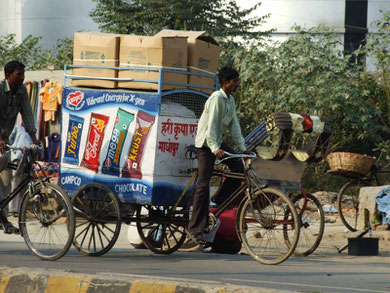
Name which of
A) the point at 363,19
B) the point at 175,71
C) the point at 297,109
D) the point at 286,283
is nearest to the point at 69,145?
the point at 175,71

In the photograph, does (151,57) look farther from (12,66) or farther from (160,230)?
(160,230)

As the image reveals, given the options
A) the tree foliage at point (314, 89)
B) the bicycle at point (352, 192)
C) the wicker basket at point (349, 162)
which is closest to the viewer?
the wicker basket at point (349, 162)

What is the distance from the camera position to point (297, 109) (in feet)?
60.7

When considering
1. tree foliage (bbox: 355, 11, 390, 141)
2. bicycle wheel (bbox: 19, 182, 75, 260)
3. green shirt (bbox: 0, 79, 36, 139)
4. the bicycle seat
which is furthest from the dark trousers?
tree foliage (bbox: 355, 11, 390, 141)

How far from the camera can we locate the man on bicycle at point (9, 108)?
8.27 metres

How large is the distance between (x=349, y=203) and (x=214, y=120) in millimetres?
6977

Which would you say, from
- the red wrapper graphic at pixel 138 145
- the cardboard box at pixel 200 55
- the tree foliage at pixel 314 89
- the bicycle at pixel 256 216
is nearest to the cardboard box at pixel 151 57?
the cardboard box at pixel 200 55

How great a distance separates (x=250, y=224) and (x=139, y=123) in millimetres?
1507

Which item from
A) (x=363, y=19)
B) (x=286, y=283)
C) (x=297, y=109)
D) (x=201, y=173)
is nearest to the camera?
(x=286, y=283)

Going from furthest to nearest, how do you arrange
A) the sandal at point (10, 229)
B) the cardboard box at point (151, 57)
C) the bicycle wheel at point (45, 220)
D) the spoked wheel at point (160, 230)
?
the spoked wheel at point (160, 230)
the cardboard box at point (151, 57)
the sandal at point (10, 229)
the bicycle wheel at point (45, 220)

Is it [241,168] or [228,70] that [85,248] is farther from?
[228,70]

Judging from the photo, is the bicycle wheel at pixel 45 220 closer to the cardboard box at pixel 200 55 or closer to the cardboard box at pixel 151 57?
the cardboard box at pixel 151 57

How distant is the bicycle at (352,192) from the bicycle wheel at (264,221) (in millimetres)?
4774

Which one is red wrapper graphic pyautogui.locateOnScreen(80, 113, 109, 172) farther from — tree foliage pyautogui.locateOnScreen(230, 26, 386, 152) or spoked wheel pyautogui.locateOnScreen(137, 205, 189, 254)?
tree foliage pyautogui.locateOnScreen(230, 26, 386, 152)
